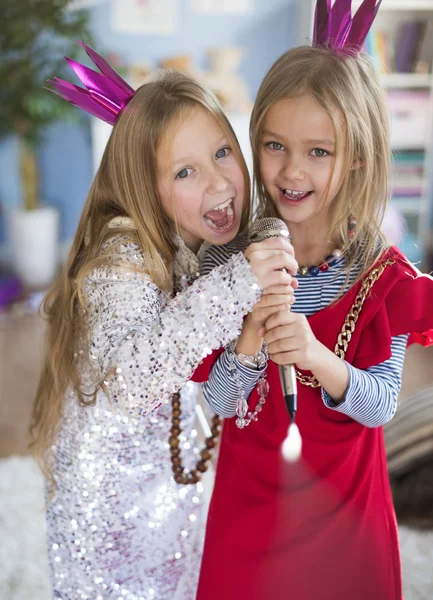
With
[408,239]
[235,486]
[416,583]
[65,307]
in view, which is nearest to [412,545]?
[416,583]

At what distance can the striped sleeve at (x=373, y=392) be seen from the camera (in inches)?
35.7

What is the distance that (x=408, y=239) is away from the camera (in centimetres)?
385

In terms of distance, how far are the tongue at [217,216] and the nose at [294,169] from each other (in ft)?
0.45

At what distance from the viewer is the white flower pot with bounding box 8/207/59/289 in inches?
150

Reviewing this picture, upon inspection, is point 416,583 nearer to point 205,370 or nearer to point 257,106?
point 205,370

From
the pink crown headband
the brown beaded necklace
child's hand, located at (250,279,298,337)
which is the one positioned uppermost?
the pink crown headband

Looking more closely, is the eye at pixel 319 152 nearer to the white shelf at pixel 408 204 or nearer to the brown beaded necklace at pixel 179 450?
the brown beaded necklace at pixel 179 450

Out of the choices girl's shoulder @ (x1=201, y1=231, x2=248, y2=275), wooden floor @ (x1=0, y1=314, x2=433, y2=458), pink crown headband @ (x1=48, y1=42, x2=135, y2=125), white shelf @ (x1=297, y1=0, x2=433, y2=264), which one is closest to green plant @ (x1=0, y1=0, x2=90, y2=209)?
wooden floor @ (x1=0, y1=314, x2=433, y2=458)

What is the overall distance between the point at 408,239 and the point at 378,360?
3.08m

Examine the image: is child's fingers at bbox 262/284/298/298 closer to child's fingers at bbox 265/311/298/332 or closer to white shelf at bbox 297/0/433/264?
child's fingers at bbox 265/311/298/332

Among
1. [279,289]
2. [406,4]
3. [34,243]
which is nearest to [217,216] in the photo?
[279,289]

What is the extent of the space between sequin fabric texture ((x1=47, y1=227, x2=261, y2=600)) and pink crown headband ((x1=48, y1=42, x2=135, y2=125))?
23cm

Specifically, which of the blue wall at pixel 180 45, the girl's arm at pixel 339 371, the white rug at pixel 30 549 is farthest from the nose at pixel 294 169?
the blue wall at pixel 180 45

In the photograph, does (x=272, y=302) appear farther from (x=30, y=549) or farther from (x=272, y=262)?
(x=30, y=549)
